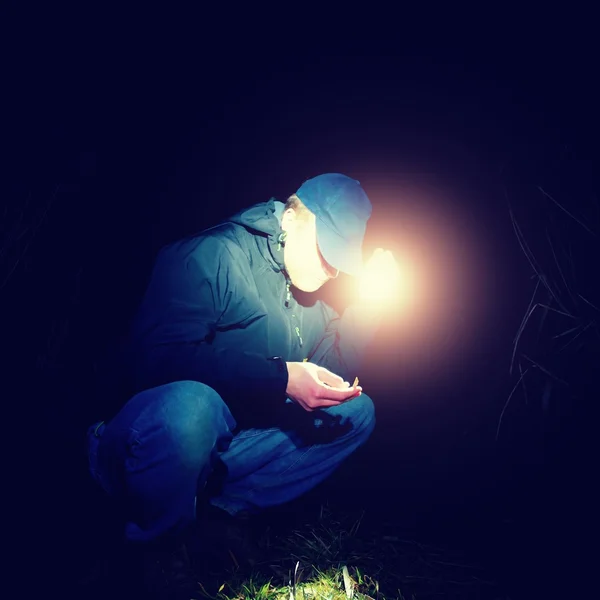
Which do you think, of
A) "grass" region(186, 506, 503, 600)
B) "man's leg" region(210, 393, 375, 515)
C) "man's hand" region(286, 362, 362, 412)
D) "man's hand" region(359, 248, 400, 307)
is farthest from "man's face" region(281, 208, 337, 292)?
"grass" region(186, 506, 503, 600)

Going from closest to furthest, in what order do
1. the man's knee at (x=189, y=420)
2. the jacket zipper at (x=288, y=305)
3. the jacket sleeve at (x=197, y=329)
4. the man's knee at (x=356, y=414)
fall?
the man's knee at (x=189, y=420) < the jacket sleeve at (x=197, y=329) < the jacket zipper at (x=288, y=305) < the man's knee at (x=356, y=414)

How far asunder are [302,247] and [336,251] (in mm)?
166

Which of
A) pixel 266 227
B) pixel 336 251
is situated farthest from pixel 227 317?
pixel 336 251

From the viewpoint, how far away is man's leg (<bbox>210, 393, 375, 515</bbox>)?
217cm

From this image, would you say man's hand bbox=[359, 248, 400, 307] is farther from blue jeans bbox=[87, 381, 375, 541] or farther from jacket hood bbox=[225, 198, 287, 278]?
blue jeans bbox=[87, 381, 375, 541]

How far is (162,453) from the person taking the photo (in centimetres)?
175

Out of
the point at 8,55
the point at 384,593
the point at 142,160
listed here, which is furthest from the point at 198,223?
the point at 384,593

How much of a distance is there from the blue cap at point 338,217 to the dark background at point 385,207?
1.47 feet

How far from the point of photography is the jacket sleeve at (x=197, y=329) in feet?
6.12

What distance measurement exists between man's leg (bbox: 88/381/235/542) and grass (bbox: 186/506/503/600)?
395mm

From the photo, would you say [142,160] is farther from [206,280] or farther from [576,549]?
[576,549]

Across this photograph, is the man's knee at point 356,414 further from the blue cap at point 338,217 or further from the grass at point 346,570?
the blue cap at point 338,217

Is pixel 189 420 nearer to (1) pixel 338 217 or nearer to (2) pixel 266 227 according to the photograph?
(2) pixel 266 227

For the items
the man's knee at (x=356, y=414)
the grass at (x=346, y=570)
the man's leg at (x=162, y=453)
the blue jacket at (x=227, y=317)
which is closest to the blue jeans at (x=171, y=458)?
the man's leg at (x=162, y=453)
